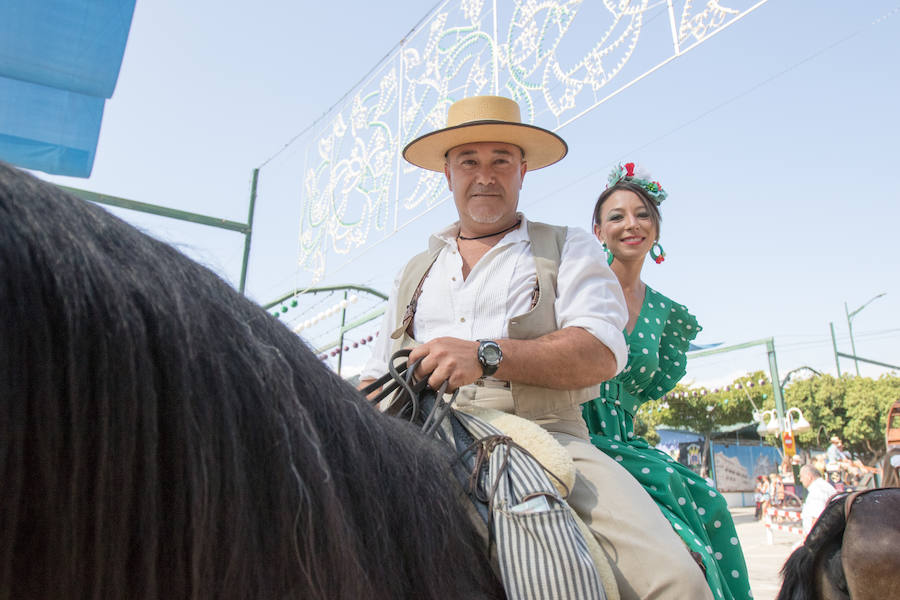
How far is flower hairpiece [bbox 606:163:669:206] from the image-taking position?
10.4 ft

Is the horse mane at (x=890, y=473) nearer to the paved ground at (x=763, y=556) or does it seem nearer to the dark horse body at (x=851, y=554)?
the dark horse body at (x=851, y=554)

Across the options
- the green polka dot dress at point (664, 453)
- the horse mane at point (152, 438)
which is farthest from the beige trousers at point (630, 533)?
the horse mane at point (152, 438)

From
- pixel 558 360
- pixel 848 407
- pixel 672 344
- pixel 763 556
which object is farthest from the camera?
pixel 848 407

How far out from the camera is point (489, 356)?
1771mm

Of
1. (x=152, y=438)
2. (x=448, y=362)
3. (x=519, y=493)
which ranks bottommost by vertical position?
(x=519, y=493)

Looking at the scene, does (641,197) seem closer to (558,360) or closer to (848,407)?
(558,360)

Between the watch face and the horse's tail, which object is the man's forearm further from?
the horse's tail

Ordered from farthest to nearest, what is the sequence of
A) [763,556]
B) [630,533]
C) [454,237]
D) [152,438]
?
[763,556] < [454,237] < [630,533] < [152,438]

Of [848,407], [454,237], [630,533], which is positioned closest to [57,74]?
[454,237]

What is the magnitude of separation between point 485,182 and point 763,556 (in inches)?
520

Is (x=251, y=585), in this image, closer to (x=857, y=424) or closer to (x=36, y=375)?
(x=36, y=375)

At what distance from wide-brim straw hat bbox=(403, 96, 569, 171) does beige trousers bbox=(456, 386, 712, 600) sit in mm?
1231

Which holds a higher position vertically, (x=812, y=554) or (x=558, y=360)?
(x=558, y=360)

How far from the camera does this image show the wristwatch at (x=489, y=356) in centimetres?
176
